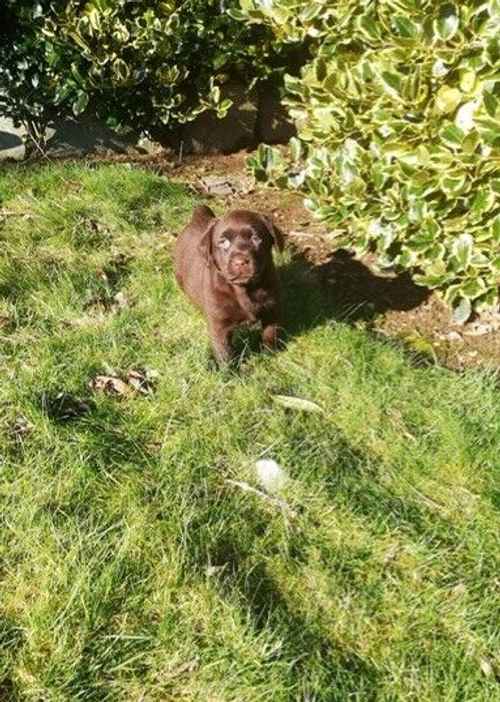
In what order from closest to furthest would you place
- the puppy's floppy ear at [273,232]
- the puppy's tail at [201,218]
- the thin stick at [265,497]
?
the thin stick at [265,497]
the puppy's floppy ear at [273,232]
the puppy's tail at [201,218]

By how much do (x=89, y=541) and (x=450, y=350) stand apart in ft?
6.70

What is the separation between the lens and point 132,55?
496 centimetres

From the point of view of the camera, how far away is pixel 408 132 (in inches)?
131

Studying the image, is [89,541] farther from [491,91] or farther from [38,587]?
[491,91]

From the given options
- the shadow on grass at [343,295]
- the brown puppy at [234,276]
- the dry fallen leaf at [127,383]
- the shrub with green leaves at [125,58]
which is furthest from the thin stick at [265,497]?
the shrub with green leaves at [125,58]

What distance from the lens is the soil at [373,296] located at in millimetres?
3568

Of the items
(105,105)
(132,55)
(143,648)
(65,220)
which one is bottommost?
(143,648)

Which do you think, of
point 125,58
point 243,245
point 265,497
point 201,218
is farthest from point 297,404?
point 125,58

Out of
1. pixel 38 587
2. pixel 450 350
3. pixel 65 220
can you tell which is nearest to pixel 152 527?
pixel 38 587

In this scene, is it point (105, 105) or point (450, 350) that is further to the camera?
point (105, 105)

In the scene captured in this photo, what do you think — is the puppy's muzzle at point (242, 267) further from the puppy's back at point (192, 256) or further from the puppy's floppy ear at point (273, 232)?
the puppy's back at point (192, 256)

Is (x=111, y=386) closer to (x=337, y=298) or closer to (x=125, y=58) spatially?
(x=337, y=298)

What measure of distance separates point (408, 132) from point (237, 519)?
6.37 ft

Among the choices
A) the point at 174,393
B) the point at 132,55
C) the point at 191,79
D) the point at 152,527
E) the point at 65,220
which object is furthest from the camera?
the point at 191,79
